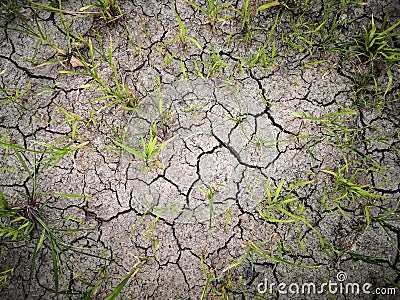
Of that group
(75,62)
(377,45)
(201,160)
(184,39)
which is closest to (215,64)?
(184,39)

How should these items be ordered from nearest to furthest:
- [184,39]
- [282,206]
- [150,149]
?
[150,149] < [282,206] < [184,39]

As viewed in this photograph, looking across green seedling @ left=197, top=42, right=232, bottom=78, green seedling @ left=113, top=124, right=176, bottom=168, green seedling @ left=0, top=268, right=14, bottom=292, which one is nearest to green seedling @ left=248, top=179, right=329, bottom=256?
green seedling @ left=113, top=124, right=176, bottom=168

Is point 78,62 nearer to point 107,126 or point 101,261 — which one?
point 107,126

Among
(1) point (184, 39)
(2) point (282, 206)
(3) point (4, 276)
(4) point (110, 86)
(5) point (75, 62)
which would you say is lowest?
(3) point (4, 276)

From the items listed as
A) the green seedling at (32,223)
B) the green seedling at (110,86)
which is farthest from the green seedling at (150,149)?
the green seedling at (32,223)

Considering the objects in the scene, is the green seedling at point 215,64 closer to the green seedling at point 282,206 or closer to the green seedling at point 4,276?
the green seedling at point 282,206

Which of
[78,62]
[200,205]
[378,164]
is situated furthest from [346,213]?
A: [78,62]

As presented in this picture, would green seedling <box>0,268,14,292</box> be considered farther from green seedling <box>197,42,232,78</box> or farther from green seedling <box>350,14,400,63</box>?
green seedling <box>350,14,400,63</box>

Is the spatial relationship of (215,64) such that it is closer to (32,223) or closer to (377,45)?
(377,45)
